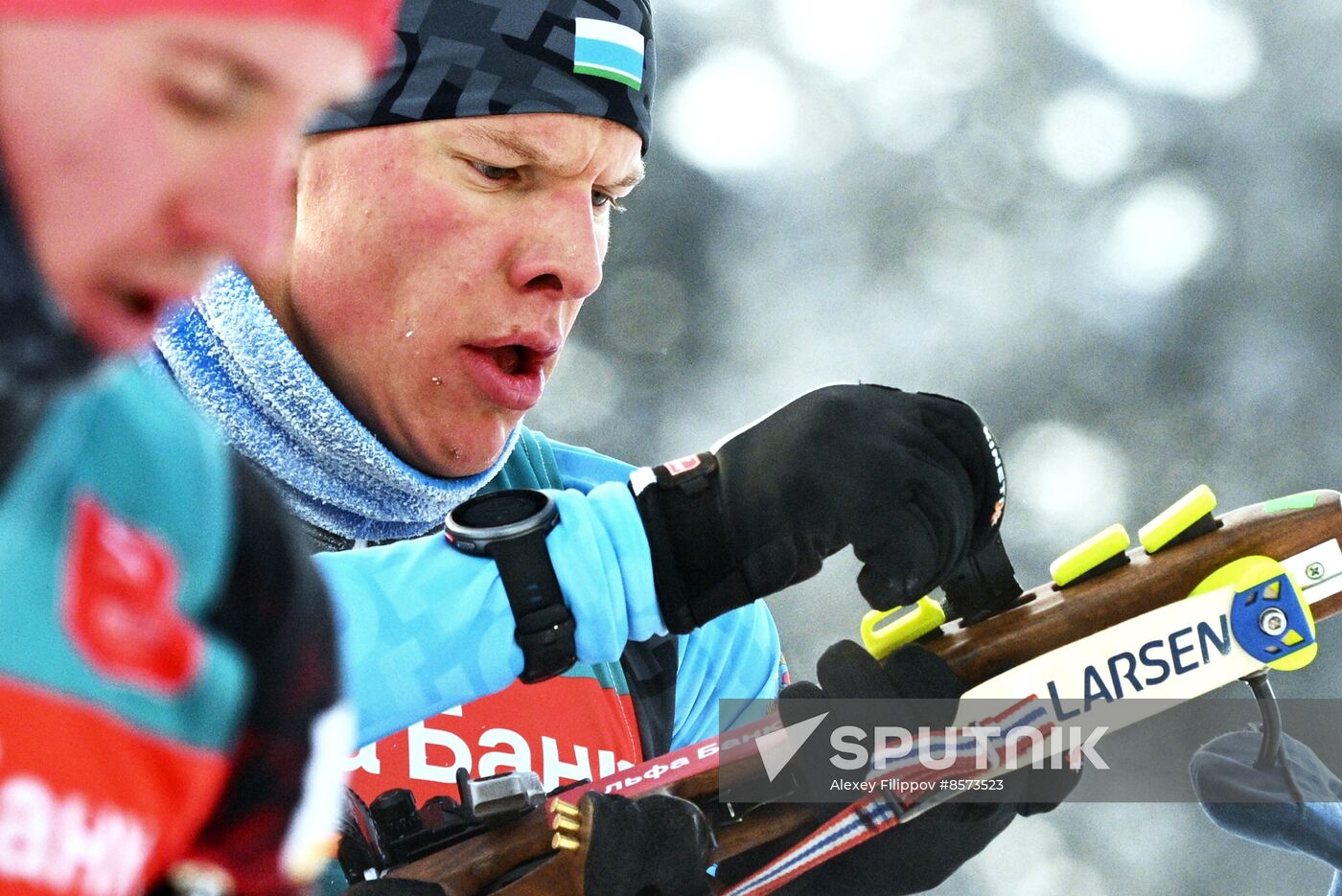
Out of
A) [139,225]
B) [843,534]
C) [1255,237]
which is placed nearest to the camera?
[139,225]

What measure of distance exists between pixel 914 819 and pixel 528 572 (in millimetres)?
298

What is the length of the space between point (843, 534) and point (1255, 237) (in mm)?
1251

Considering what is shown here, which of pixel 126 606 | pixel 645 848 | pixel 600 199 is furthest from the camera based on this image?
pixel 600 199

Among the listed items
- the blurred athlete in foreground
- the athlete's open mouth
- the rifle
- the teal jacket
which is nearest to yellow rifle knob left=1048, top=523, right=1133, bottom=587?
the rifle

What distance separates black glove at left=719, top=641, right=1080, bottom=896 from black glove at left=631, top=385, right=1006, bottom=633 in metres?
0.05

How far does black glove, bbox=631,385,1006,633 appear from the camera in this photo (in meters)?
0.82

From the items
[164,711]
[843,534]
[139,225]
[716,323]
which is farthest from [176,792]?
[716,323]

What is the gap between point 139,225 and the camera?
294 millimetres

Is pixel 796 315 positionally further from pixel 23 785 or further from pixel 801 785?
pixel 23 785

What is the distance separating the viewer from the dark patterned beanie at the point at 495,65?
36.2 inches

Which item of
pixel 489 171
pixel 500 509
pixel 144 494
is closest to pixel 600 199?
pixel 489 171

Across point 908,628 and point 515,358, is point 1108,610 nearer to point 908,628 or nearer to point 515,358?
point 908,628

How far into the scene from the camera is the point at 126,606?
0.34m

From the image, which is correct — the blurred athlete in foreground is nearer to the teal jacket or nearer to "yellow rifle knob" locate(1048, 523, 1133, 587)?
the teal jacket
